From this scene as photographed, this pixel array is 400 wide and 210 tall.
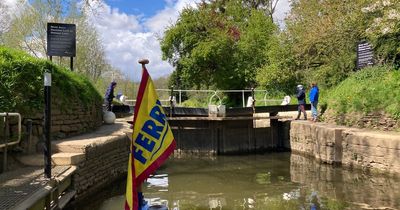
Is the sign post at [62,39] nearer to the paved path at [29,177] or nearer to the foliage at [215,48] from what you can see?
the paved path at [29,177]

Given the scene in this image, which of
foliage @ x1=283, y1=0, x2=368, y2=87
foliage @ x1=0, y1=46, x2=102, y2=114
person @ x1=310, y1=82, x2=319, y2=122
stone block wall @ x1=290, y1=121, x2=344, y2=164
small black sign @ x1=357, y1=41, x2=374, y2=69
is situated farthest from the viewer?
foliage @ x1=283, y1=0, x2=368, y2=87

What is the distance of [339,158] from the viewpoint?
1325cm

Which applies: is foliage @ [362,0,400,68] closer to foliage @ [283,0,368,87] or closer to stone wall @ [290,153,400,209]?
foliage @ [283,0,368,87]

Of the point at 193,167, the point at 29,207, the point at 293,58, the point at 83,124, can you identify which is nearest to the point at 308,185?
the point at 193,167

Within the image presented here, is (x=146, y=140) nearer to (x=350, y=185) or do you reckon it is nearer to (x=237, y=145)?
(x=350, y=185)

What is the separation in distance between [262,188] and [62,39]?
252 inches

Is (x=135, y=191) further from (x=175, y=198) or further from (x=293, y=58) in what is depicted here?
(x=293, y=58)

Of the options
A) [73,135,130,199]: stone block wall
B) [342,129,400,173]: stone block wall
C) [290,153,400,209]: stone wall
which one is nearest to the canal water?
[290,153,400,209]: stone wall

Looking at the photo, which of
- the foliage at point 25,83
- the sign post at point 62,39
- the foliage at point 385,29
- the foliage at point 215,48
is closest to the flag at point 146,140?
the foliage at point 25,83

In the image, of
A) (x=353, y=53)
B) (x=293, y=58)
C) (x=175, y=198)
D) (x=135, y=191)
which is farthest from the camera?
(x=293, y=58)

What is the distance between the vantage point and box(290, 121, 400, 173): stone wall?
1109 centimetres

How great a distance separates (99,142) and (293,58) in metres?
16.6

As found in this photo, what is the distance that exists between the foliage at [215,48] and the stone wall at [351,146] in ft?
39.0

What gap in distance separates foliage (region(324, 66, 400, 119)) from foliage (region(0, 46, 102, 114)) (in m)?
8.99
